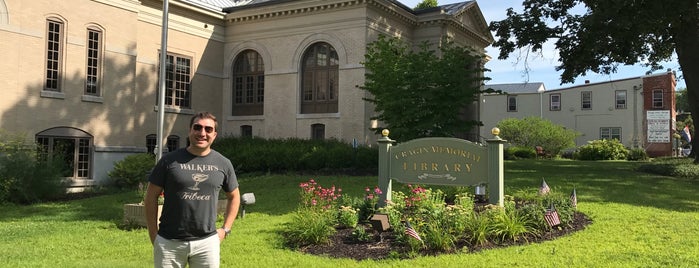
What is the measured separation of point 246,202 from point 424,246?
493cm

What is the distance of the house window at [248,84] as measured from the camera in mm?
28578

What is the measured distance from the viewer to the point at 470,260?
7379 millimetres

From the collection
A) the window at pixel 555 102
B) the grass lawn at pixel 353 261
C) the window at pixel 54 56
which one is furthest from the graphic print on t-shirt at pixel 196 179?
the window at pixel 555 102

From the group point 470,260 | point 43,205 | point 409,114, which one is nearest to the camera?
point 470,260

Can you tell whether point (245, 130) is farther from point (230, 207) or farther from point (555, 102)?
point (555, 102)

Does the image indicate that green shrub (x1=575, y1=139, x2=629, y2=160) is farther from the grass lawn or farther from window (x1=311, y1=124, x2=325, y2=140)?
the grass lawn

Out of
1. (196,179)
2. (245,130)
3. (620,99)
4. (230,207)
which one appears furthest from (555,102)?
(196,179)

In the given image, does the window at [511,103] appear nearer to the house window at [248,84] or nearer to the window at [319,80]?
the window at [319,80]

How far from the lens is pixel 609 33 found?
69.6 ft

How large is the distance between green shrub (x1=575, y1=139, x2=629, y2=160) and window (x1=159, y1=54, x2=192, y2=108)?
27306 millimetres

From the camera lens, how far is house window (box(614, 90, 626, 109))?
49.5 meters

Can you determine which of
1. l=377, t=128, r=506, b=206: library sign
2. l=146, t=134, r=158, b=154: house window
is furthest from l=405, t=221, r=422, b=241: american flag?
l=146, t=134, r=158, b=154: house window

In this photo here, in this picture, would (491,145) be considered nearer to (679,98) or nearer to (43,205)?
(43,205)

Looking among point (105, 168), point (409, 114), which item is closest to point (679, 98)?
point (409, 114)
